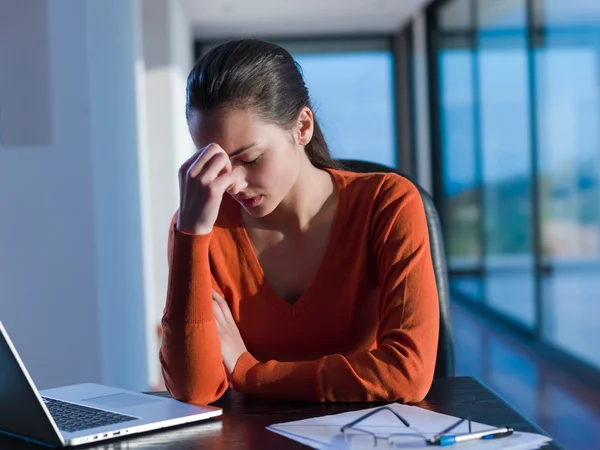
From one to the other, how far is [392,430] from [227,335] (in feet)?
1.57

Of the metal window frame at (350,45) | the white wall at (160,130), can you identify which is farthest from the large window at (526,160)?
the white wall at (160,130)

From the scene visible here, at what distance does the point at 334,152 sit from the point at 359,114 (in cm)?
785

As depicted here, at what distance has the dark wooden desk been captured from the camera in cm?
97

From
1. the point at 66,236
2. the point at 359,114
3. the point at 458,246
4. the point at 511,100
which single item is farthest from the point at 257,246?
the point at 359,114

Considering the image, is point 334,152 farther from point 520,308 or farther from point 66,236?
point 520,308

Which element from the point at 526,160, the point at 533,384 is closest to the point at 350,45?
the point at 526,160

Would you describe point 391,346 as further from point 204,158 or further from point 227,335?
point 204,158

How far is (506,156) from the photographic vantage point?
18.6 feet

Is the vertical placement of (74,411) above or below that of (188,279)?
below

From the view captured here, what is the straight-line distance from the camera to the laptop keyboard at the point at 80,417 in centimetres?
103

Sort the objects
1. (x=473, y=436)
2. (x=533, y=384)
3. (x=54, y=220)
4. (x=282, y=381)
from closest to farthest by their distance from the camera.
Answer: (x=473, y=436), (x=282, y=381), (x=54, y=220), (x=533, y=384)

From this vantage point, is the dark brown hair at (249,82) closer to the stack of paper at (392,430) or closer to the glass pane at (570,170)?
the stack of paper at (392,430)

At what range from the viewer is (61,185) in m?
2.05

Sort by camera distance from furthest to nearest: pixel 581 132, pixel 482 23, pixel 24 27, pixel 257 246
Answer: pixel 482 23 → pixel 581 132 → pixel 24 27 → pixel 257 246
